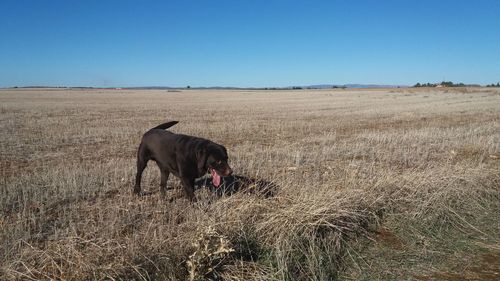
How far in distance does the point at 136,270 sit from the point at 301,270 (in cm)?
151

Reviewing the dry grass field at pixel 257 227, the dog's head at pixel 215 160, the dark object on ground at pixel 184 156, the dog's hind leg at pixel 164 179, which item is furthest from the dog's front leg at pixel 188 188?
the dog's hind leg at pixel 164 179

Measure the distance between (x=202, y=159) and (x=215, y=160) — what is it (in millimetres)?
198

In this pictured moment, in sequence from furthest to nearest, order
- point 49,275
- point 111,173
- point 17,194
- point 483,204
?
point 111,173, point 17,194, point 483,204, point 49,275

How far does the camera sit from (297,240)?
4121 millimetres

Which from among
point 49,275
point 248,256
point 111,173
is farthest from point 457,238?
point 111,173

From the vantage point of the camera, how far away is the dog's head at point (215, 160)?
5566 mm

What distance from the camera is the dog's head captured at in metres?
5.57

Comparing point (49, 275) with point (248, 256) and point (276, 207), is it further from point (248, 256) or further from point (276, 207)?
point (276, 207)

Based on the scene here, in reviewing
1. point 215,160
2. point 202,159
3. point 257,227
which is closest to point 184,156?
point 202,159

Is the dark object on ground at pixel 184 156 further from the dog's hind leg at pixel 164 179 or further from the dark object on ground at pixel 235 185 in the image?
the dark object on ground at pixel 235 185

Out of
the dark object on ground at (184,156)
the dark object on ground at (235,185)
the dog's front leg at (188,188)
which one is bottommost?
the dark object on ground at (235,185)

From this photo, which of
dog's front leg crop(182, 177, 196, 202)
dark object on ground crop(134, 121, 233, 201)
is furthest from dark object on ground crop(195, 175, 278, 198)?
dark object on ground crop(134, 121, 233, 201)

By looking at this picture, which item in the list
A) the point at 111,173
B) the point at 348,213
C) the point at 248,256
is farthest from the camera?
the point at 111,173

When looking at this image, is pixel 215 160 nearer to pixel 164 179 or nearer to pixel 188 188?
pixel 188 188
